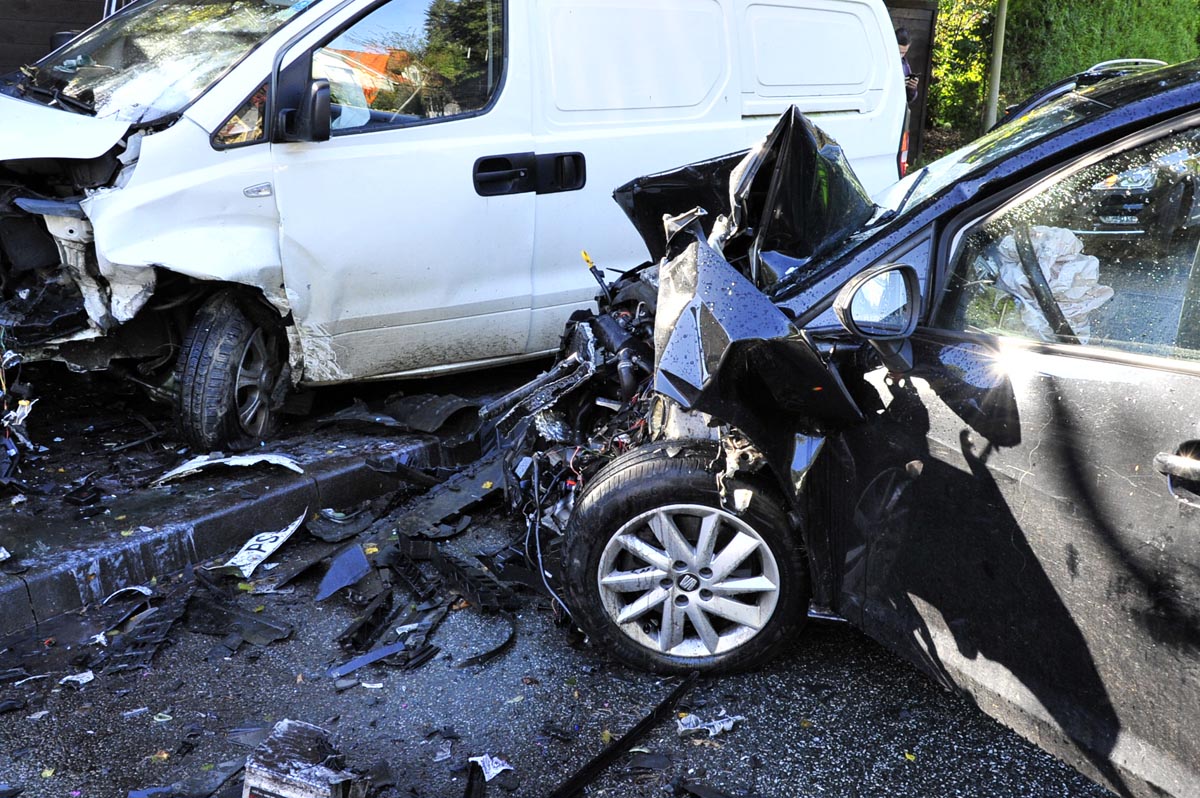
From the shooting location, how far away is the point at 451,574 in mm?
3930

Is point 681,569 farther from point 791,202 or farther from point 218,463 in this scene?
point 218,463

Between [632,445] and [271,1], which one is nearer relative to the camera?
[632,445]

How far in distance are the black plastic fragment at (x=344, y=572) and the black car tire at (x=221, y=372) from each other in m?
1.00

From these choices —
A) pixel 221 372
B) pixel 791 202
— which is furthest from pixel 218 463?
pixel 791 202

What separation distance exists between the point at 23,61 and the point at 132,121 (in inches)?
191

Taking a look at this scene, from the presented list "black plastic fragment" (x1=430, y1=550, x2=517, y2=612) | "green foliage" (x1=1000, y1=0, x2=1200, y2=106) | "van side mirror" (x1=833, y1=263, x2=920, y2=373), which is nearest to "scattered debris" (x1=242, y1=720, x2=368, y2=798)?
"black plastic fragment" (x1=430, y1=550, x2=517, y2=612)

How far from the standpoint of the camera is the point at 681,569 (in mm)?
3238

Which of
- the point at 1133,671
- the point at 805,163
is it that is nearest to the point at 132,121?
the point at 805,163

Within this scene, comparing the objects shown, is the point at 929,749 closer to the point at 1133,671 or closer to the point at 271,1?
the point at 1133,671

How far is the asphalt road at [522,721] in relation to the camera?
9.47 ft

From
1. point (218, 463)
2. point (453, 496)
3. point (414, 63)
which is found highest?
point (414, 63)

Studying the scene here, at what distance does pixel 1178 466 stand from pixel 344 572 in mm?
2882

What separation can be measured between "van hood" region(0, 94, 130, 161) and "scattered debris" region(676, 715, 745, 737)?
125 inches

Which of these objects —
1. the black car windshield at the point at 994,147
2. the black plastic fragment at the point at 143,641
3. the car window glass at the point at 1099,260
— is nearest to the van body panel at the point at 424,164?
the black plastic fragment at the point at 143,641
